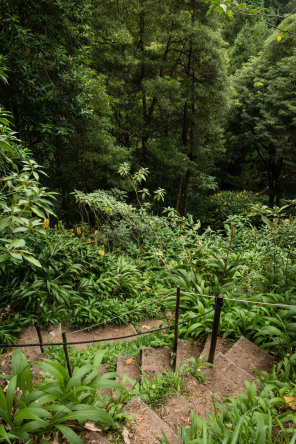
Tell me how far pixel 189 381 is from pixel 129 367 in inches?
24.5

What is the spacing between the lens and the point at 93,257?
4121mm

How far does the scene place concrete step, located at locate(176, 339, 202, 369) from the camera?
2.46m

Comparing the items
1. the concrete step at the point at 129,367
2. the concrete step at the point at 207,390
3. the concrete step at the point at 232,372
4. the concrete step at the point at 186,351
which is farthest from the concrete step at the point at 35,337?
the concrete step at the point at 232,372

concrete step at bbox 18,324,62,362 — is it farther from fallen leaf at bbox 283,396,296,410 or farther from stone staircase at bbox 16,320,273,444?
fallen leaf at bbox 283,396,296,410

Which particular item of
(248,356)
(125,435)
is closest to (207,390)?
(248,356)

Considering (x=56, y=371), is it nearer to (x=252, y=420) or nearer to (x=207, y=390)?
(x=207, y=390)

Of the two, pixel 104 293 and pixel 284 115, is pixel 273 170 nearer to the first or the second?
pixel 284 115

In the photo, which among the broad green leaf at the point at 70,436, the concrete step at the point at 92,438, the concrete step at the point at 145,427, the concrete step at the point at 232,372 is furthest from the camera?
the concrete step at the point at 232,372

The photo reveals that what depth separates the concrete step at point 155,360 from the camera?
238 cm

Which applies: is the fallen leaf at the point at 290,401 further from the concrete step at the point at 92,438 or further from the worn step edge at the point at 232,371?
the concrete step at the point at 92,438

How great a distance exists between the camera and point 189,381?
2229 millimetres

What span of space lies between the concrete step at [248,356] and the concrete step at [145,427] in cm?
92

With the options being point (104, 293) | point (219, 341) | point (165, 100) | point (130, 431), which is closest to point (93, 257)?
point (104, 293)

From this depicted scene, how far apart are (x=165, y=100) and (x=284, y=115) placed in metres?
5.78
